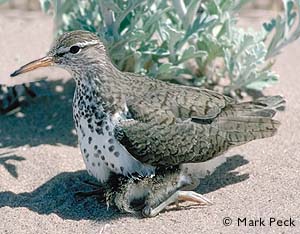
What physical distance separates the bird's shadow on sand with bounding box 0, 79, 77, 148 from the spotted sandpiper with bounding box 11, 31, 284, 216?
1.02 meters

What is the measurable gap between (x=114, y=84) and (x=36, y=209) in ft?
3.24

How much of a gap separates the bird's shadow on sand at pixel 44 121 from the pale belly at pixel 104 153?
1.08 metres

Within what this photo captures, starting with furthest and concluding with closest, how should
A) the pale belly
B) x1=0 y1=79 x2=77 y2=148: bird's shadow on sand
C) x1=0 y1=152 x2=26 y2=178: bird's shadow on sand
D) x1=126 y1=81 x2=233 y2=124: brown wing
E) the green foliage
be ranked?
1. x1=0 y1=79 x2=77 y2=148: bird's shadow on sand
2. the green foliage
3. x1=0 y1=152 x2=26 y2=178: bird's shadow on sand
4. x1=126 y1=81 x2=233 y2=124: brown wing
5. the pale belly

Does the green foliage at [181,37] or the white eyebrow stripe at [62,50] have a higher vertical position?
the white eyebrow stripe at [62,50]

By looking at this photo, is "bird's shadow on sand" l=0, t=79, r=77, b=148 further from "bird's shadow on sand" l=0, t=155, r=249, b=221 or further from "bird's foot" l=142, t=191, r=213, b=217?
"bird's foot" l=142, t=191, r=213, b=217

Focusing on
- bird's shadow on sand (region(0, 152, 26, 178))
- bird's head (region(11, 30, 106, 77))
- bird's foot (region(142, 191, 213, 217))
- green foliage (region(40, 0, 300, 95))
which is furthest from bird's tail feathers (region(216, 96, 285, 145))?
bird's shadow on sand (region(0, 152, 26, 178))

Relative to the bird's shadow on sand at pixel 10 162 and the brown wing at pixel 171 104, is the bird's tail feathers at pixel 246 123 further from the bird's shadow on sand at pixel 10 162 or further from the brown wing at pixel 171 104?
the bird's shadow on sand at pixel 10 162

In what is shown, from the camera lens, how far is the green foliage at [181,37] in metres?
6.32

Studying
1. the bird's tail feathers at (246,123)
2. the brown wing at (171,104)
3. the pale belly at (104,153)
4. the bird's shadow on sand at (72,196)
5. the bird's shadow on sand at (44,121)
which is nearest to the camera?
the pale belly at (104,153)

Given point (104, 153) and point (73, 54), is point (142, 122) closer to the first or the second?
point (104, 153)

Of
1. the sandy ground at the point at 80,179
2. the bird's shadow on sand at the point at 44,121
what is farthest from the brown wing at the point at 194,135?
the bird's shadow on sand at the point at 44,121

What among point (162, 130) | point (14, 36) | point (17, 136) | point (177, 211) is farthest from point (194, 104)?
point (14, 36)

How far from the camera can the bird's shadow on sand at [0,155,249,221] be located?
5.43m

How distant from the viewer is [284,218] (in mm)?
5180
